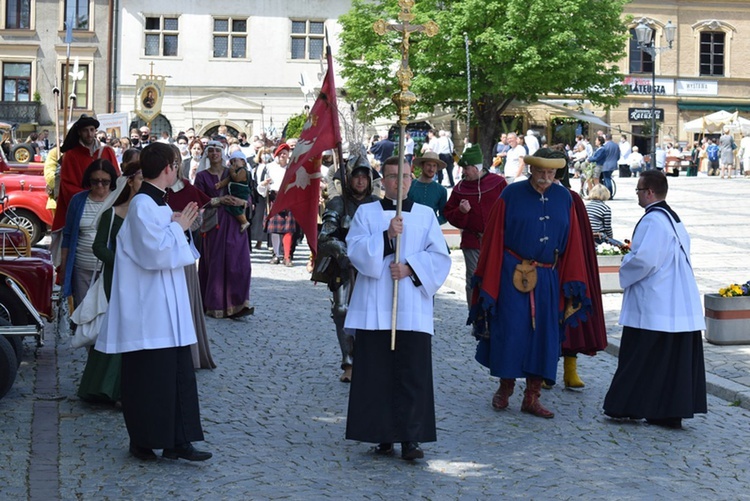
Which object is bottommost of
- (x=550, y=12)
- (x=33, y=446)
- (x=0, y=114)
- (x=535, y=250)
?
(x=33, y=446)

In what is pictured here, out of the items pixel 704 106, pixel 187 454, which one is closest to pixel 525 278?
pixel 187 454

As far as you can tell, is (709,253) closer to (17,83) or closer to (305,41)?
(305,41)

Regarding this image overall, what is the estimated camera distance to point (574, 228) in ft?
27.1

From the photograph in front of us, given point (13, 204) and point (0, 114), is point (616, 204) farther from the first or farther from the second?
point (0, 114)

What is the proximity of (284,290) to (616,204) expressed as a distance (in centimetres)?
1476

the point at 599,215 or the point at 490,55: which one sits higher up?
the point at 490,55

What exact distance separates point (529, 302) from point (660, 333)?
2.81 ft

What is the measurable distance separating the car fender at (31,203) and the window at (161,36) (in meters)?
31.9

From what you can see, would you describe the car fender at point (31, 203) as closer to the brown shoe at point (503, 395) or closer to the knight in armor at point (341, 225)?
the knight in armor at point (341, 225)

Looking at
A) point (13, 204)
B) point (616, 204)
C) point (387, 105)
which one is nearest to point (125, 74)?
point (387, 105)

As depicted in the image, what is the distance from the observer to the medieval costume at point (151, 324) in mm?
6656

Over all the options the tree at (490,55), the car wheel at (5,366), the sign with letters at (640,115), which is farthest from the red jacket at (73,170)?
the sign with letters at (640,115)

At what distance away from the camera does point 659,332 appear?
26.3 feet

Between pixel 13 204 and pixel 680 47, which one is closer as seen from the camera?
pixel 13 204
